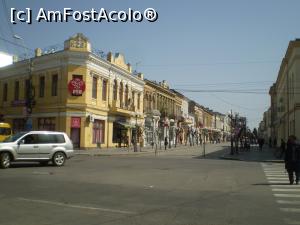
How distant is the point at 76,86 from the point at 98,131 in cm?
615

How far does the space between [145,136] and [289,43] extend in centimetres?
2687

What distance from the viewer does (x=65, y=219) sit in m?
9.36

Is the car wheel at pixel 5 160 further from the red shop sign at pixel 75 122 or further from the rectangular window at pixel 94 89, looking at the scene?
the rectangular window at pixel 94 89

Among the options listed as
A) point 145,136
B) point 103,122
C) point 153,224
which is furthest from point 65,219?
point 145,136

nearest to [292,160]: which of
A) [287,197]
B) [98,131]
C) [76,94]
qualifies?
[287,197]

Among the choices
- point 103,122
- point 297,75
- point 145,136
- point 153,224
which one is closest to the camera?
point 153,224

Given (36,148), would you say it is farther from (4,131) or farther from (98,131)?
(98,131)

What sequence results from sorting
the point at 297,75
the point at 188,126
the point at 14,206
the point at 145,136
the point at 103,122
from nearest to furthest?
1. the point at 14,206
2. the point at 297,75
3. the point at 103,122
4. the point at 145,136
5. the point at 188,126

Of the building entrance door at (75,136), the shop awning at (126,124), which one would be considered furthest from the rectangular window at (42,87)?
the shop awning at (126,124)

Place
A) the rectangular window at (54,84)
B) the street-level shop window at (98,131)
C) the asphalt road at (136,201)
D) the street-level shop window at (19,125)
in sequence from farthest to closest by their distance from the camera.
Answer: the street-level shop window at (19,125)
the street-level shop window at (98,131)
the rectangular window at (54,84)
the asphalt road at (136,201)

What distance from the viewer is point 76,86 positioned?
46094mm

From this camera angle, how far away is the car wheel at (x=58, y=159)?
957 inches

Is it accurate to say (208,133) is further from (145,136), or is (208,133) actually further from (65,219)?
(65,219)

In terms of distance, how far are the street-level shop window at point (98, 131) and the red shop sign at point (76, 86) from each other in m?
4.18
